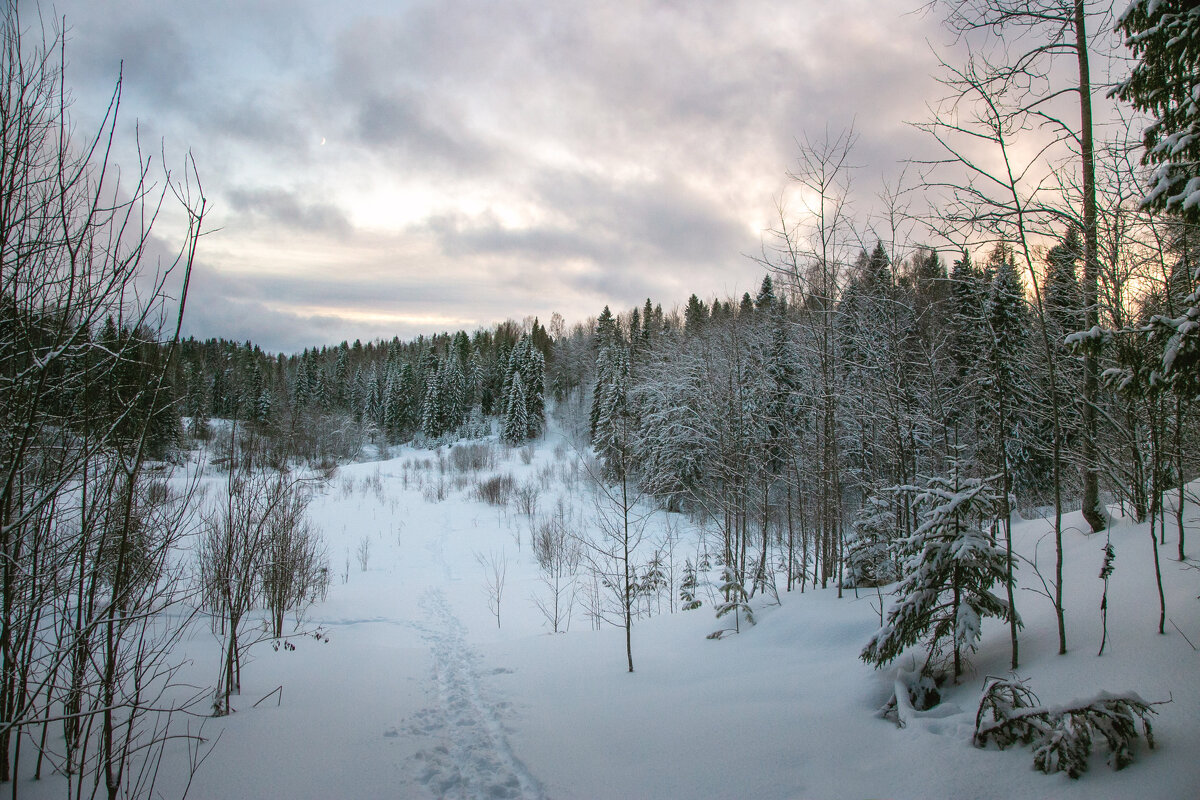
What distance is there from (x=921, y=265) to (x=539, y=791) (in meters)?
9.09

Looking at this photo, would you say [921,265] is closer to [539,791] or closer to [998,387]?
[998,387]

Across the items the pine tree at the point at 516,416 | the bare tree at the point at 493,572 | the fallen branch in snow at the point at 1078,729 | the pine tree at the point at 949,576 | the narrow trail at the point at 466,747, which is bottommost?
the bare tree at the point at 493,572

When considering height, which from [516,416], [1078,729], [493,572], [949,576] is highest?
[516,416]

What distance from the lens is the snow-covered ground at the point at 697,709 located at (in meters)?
3.08

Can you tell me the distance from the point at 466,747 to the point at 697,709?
219 cm

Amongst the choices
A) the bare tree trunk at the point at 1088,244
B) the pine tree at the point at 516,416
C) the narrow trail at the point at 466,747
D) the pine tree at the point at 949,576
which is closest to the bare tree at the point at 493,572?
the narrow trail at the point at 466,747

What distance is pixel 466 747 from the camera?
14.7ft

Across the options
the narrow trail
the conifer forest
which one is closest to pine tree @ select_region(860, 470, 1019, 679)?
the conifer forest

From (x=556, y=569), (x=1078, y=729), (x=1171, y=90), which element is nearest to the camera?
(x=1078, y=729)

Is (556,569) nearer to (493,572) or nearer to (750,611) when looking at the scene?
(493,572)

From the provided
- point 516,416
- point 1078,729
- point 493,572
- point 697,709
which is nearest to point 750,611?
point 697,709

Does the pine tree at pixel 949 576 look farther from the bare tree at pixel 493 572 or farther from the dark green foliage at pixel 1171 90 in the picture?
the bare tree at pixel 493 572

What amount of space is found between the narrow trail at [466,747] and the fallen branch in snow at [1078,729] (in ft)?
10.7

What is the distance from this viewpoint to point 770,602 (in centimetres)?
780
